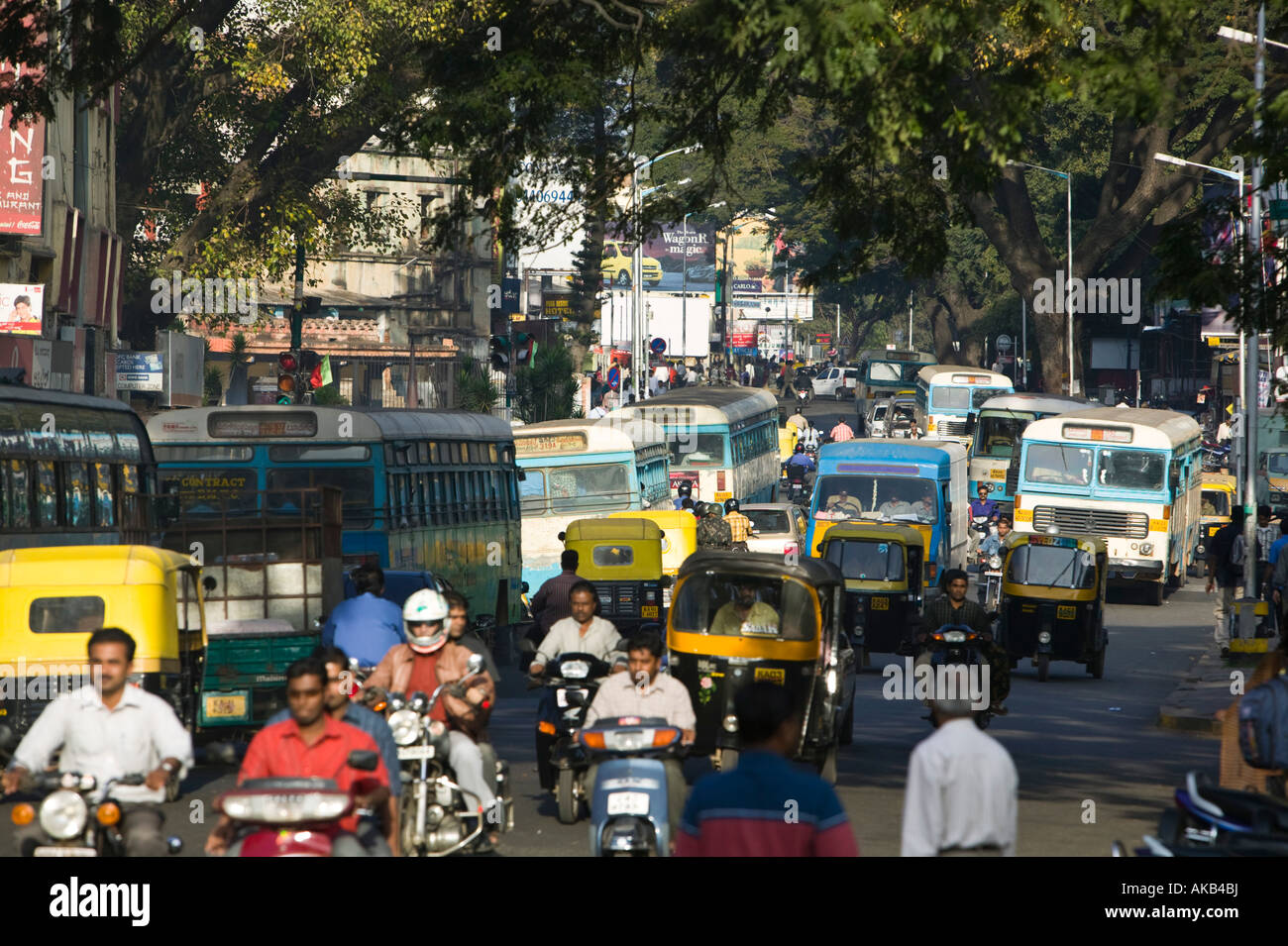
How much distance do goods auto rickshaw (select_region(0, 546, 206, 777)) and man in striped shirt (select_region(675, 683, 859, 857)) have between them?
810 cm

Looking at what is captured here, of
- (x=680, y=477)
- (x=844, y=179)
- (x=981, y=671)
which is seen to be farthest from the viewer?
(x=680, y=477)

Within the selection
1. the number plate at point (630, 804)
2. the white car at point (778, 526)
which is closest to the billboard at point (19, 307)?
the white car at point (778, 526)

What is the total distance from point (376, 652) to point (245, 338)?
52671 mm

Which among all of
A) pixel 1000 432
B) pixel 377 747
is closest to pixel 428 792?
pixel 377 747

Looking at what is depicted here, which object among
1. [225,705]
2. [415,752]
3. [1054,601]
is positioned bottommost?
[1054,601]

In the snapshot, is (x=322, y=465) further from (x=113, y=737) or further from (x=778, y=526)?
Result: (x=113, y=737)

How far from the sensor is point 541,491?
31.0 m

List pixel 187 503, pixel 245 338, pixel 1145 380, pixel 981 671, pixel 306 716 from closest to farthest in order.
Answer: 1. pixel 306 716
2. pixel 981 671
3. pixel 187 503
4. pixel 245 338
5. pixel 1145 380

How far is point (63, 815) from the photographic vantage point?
294 inches

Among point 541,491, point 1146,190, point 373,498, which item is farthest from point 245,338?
point 373,498

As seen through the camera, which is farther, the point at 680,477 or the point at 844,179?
the point at 680,477

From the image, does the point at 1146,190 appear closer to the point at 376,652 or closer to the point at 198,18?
the point at 198,18

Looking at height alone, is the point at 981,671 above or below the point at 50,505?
below

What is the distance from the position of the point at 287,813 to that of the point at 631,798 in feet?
7.57
